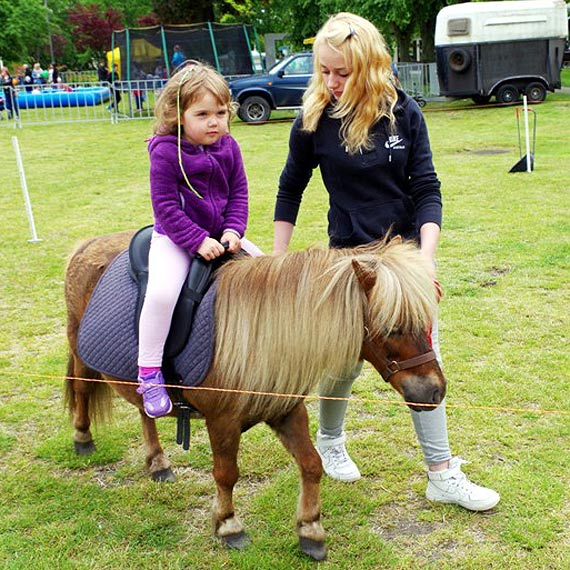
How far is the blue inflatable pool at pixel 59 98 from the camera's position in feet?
87.9

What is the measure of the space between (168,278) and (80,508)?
4.68 feet

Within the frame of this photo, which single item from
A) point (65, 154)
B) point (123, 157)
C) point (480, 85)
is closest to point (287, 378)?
point (123, 157)

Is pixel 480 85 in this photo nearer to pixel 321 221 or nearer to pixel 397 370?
pixel 321 221

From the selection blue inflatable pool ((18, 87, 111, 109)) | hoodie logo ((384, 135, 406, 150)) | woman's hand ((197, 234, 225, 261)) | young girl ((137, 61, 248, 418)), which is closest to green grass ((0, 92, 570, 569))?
young girl ((137, 61, 248, 418))

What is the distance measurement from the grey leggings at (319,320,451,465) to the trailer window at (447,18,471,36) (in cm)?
1856

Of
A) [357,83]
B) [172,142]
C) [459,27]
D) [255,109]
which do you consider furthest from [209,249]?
[459,27]

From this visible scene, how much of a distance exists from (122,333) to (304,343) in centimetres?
92

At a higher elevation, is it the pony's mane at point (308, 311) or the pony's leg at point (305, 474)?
the pony's mane at point (308, 311)

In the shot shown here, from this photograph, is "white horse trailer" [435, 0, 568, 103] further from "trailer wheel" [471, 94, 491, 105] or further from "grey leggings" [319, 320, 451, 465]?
"grey leggings" [319, 320, 451, 465]

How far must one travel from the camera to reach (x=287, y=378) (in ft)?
8.85

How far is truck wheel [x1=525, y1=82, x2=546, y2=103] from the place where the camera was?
2066 cm

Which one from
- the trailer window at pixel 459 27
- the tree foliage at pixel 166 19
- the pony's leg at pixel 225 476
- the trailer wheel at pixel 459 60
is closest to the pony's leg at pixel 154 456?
the pony's leg at pixel 225 476

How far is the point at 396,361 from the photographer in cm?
251

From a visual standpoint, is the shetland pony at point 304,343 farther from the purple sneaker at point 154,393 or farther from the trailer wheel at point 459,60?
the trailer wheel at point 459,60
